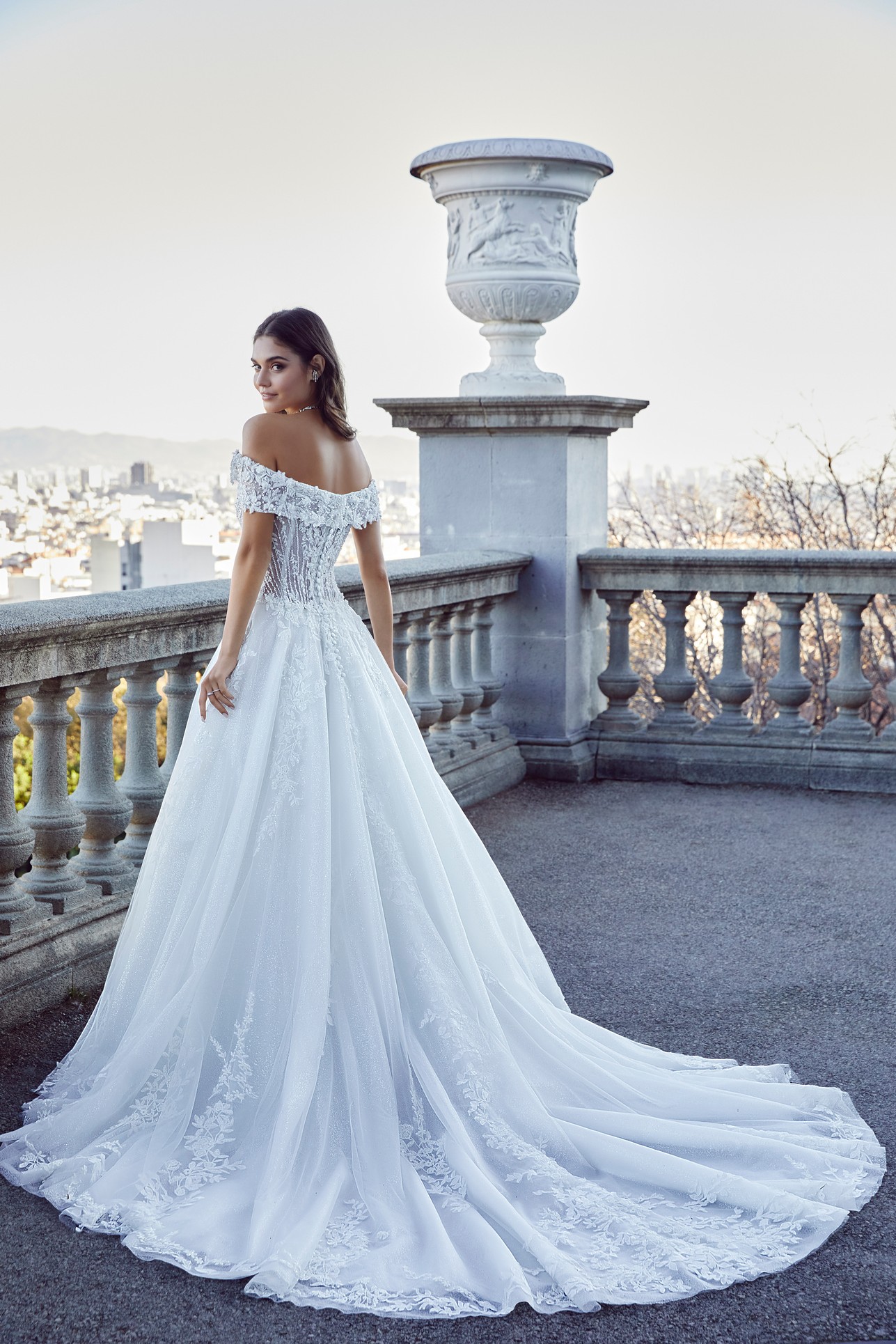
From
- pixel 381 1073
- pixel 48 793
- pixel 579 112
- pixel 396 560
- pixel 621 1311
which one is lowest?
pixel 621 1311

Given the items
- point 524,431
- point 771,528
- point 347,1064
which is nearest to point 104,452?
point 771,528

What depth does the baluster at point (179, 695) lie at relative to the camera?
3.95m

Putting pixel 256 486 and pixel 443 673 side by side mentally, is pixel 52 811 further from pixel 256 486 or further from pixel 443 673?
pixel 443 673

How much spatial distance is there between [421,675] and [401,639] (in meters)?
0.20

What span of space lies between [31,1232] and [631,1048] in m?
1.26

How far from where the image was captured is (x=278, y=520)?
2992 mm

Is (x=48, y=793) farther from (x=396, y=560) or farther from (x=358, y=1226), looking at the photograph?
(x=396, y=560)

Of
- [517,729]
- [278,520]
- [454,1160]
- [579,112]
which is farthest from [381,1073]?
[579,112]

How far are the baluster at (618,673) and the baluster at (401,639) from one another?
1.18 metres

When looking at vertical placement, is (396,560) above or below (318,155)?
below

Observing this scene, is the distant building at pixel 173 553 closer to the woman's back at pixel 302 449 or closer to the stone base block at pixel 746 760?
the stone base block at pixel 746 760

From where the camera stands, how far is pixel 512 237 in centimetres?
610

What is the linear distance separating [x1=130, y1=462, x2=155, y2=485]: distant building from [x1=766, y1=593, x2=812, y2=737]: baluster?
978 inches

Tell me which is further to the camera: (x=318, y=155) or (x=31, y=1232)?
(x=318, y=155)
